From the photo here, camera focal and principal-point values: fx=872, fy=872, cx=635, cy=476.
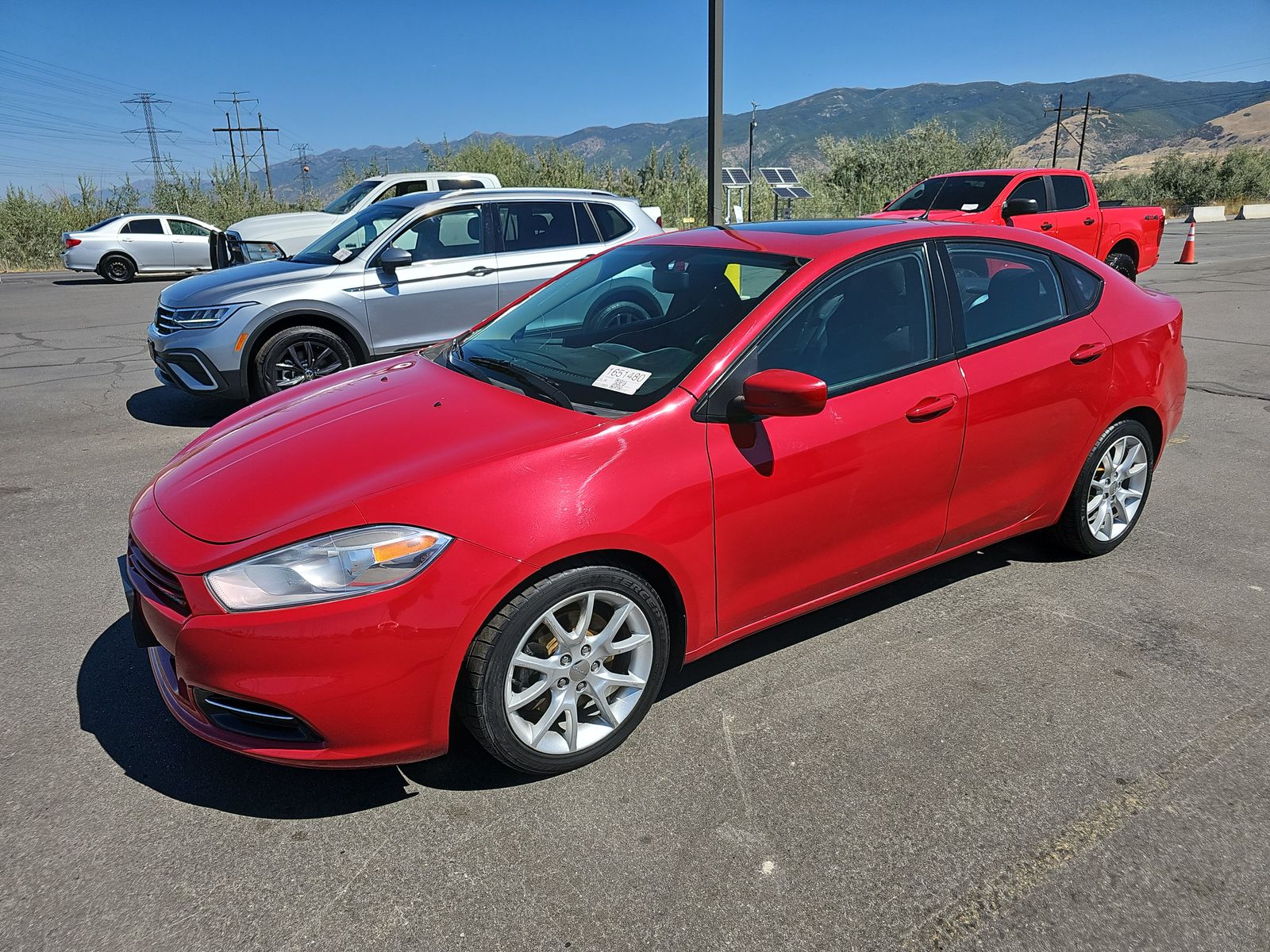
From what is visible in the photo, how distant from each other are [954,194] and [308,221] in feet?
35.5

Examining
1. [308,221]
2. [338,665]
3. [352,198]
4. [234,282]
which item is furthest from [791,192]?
[338,665]

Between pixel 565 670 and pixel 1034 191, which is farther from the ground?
pixel 1034 191

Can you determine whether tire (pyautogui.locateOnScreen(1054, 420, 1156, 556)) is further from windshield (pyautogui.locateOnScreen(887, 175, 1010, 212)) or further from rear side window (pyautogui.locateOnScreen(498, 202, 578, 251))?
windshield (pyautogui.locateOnScreen(887, 175, 1010, 212))

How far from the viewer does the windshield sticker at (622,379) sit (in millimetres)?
2934

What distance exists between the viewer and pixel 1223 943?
2.08 metres

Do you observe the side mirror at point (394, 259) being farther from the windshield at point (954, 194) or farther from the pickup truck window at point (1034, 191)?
the pickup truck window at point (1034, 191)

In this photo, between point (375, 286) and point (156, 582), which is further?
point (375, 286)

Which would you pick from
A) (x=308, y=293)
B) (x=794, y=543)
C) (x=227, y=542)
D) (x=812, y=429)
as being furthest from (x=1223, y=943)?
(x=308, y=293)

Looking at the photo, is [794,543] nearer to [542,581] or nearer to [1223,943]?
[542,581]

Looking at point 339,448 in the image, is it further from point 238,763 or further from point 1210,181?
point 1210,181

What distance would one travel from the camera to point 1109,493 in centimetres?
414

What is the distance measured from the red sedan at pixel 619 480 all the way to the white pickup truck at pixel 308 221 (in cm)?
1159

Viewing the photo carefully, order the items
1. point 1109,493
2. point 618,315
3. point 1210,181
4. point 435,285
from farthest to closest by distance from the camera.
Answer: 1. point 1210,181
2. point 435,285
3. point 1109,493
4. point 618,315

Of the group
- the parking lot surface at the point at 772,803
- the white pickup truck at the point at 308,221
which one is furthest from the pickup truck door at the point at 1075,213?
the parking lot surface at the point at 772,803
